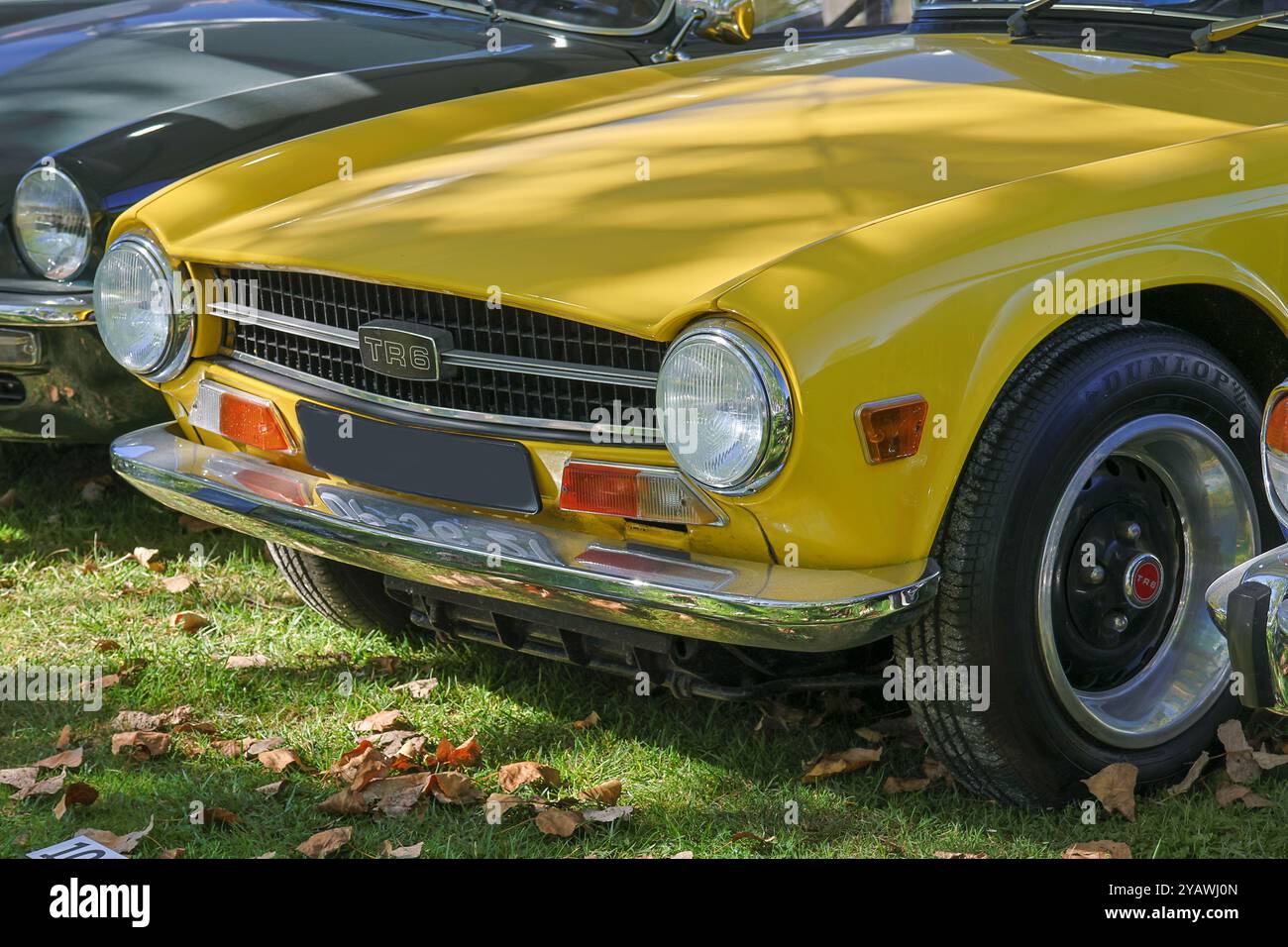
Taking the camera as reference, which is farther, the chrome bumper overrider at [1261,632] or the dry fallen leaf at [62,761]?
the dry fallen leaf at [62,761]

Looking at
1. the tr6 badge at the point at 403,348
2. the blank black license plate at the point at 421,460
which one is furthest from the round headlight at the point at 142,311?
the tr6 badge at the point at 403,348

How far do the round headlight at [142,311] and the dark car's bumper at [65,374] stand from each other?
0.63 metres

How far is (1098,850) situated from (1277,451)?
0.82m

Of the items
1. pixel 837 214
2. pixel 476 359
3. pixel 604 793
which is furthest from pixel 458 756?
pixel 837 214

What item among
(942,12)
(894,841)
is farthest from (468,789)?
(942,12)

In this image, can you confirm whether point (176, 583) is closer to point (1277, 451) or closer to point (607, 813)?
point (607, 813)

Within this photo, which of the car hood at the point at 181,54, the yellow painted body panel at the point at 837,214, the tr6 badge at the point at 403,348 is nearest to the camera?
the yellow painted body panel at the point at 837,214

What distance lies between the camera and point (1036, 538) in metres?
2.66

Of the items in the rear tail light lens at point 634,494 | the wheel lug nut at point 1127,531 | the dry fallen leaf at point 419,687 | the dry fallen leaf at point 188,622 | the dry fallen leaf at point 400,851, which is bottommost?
the dry fallen leaf at point 400,851

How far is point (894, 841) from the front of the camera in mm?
2820

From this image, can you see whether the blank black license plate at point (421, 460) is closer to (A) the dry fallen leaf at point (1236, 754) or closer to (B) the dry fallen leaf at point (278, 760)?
(B) the dry fallen leaf at point (278, 760)

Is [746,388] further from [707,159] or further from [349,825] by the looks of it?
[349,825]

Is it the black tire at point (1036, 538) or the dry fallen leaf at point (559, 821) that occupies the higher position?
the black tire at point (1036, 538)

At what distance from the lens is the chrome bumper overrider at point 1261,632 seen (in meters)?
2.23
